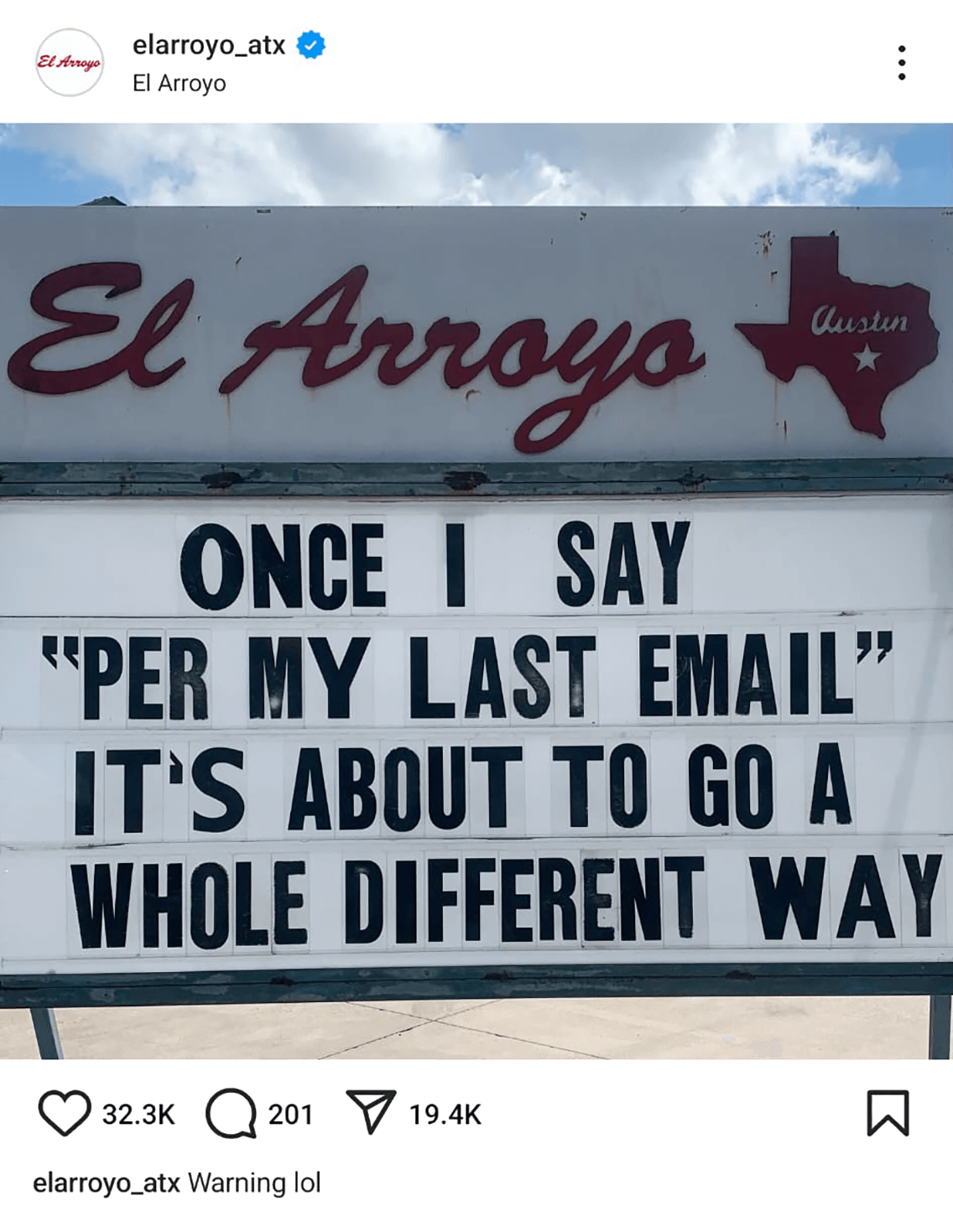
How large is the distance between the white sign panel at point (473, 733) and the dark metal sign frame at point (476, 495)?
0.22ft

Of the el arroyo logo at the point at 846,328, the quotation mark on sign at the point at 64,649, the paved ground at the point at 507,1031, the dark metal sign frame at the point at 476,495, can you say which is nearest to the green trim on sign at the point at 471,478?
the dark metal sign frame at the point at 476,495

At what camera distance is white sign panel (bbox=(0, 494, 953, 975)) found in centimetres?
503

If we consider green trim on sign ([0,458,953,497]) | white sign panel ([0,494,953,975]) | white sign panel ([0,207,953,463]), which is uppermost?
white sign panel ([0,207,953,463])

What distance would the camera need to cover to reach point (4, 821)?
498 cm

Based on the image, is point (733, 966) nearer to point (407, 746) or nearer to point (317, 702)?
point (407, 746)

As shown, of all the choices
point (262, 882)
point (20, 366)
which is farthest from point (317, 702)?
point (20, 366)

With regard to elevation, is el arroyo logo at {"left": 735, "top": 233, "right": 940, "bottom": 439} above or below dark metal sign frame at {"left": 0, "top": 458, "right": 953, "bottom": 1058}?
above

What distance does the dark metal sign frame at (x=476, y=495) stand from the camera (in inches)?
197

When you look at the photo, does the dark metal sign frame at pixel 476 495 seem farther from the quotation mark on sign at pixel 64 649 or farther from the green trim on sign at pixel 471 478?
the quotation mark on sign at pixel 64 649

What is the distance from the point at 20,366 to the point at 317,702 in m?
2.15

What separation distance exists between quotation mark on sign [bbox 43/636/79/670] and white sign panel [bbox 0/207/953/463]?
887 mm

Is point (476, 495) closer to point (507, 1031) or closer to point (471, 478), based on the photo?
point (471, 478)

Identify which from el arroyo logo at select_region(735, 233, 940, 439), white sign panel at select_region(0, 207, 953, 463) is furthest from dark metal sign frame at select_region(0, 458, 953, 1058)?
el arroyo logo at select_region(735, 233, 940, 439)

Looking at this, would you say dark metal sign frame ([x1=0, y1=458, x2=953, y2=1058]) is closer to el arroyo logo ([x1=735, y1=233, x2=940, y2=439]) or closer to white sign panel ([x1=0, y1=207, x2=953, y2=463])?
white sign panel ([x1=0, y1=207, x2=953, y2=463])
